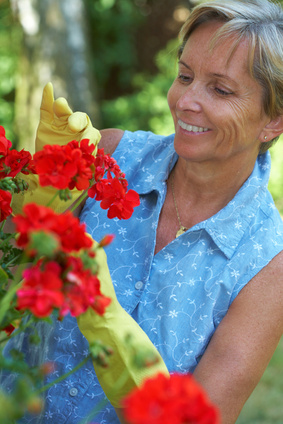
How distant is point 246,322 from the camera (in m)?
1.31

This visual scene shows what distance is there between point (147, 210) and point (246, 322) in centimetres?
42

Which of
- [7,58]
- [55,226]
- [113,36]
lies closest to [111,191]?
[55,226]

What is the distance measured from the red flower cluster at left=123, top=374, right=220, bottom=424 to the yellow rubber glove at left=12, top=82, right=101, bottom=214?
0.82m

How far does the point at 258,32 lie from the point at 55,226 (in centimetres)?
103

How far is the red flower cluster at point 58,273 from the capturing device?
1.92 feet

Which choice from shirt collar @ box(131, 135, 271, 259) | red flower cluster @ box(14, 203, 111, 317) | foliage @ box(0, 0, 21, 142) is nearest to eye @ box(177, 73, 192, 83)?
shirt collar @ box(131, 135, 271, 259)

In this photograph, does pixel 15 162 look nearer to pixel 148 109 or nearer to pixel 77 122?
pixel 77 122

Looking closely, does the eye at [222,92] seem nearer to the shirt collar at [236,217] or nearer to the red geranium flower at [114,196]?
the shirt collar at [236,217]

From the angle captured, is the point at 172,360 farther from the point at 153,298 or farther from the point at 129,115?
the point at 129,115

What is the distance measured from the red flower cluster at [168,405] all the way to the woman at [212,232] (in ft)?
2.52

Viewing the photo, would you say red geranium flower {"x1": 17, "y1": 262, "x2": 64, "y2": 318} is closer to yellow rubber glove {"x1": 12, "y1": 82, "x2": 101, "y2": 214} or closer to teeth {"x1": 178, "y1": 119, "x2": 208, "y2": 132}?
yellow rubber glove {"x1": 12, "y1": 82, "x2": 101, "y2": 214}

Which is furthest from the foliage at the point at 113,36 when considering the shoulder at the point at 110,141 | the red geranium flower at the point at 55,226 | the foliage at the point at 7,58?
the red geranium flower at the point at 55,226

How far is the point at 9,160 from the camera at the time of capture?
921 mm

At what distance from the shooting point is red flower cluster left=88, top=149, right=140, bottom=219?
0.96 meters
